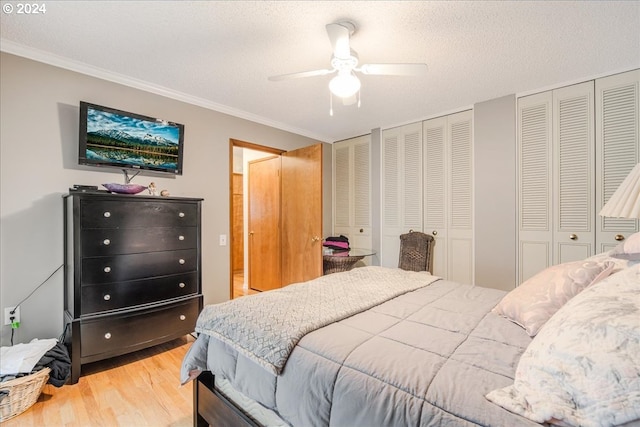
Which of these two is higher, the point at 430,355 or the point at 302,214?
the point at 302,214

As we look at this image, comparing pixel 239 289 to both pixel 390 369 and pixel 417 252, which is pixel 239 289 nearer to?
pixel 417 252

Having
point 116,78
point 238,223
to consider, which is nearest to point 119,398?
point 116,78

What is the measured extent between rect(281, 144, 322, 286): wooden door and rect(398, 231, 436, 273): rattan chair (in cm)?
114

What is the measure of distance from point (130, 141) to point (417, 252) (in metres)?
3.36

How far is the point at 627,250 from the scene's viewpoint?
1295 mm

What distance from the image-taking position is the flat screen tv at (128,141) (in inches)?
93.7

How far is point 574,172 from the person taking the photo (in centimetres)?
274

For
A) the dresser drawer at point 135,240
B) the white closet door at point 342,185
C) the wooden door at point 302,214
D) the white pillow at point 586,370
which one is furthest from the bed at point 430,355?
the white closet door at point 342,185

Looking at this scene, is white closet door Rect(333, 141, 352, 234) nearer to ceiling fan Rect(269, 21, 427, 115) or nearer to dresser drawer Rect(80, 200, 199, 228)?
dresser drawer Rect(80, 200, 199, 228)

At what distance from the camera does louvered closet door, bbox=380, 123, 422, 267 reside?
12.4 feet

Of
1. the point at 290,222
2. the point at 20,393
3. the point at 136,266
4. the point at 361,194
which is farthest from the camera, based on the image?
the point at 361,194

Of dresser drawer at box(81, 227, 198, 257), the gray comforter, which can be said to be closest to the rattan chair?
the gray comforter

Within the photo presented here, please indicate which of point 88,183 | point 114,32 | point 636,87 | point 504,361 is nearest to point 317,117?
point 114,32

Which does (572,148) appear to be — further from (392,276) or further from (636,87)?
(392,276)
